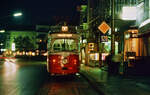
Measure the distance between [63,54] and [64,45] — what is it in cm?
70

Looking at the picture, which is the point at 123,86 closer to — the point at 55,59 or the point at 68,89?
the point at 68,89

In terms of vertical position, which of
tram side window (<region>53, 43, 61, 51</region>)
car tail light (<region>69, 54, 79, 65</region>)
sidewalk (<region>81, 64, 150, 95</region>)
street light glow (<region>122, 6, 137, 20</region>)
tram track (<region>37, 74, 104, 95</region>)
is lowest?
tram track (<region>37, 74, 104, 95</region>)

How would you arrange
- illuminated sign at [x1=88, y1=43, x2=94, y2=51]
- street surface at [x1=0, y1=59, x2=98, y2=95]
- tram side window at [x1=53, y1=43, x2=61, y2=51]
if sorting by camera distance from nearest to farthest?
street surface at [x1=0, y1=59, x2=98, y2=95] < tram side window at [x1=53, y1=43, x2=61, y2=51] < illuminated sign at [x1=88, y1=43, x2=94, y2=51]

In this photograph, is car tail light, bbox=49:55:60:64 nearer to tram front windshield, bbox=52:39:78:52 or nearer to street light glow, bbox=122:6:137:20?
tram front windshield, bbox=52:39:78:52

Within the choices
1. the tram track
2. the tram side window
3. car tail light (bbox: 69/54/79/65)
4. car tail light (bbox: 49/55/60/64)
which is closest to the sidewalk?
the tram track

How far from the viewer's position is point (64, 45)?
17.5 metres

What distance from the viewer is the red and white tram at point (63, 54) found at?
17281 mm

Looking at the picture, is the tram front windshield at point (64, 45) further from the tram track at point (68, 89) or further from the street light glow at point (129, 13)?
the street light glow at point (129, 13)

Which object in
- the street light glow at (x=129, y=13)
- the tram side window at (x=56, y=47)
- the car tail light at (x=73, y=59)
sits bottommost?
the car tail light at (x=73, y=59)

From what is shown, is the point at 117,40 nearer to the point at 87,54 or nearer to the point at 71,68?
the point at 87,54

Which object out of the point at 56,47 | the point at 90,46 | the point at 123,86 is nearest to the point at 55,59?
the point at 56,47

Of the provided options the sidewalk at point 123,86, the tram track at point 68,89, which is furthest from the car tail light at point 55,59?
the sidewalk at point 123,86

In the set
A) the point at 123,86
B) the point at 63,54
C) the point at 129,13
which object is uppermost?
the point at 129,13

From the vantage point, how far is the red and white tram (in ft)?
56.7
